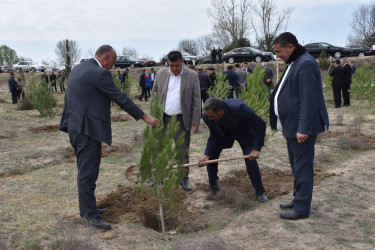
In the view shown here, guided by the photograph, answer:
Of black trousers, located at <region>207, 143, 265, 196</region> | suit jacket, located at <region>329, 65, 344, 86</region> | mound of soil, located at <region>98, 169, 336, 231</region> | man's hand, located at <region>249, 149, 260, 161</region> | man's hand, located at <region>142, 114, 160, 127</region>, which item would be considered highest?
suit jacket, located at <region>329, 65, 344, 86</region>

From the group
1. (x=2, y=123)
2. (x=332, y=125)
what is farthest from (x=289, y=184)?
(x=2, y=123)

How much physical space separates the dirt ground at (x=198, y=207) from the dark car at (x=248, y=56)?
2248 centimetres

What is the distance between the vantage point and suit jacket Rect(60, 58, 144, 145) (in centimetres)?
365

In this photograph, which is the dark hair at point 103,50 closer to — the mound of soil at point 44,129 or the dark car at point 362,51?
the mound of soil at point 44,129

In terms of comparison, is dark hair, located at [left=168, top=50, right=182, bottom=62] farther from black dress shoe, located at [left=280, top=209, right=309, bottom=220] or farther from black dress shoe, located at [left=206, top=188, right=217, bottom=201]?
black dress shoe, located at [left=280, top=209, right=309, bottom=220]

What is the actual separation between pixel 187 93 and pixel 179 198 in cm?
138

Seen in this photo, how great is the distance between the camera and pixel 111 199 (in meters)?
4.71

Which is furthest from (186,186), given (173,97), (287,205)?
(287,205)

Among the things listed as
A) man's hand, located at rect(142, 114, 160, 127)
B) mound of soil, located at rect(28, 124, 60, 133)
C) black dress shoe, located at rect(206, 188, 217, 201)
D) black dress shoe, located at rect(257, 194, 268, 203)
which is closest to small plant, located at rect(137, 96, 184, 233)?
man's hand, located at rect(142, 114, 160, 127)

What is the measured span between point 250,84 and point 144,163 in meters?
2.97

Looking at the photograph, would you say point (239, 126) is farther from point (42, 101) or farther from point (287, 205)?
point (42, 101)

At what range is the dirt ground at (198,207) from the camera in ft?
11.4

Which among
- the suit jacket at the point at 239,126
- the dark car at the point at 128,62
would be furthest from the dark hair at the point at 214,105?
the dark car at the point at 128,62

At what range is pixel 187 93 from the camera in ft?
16.2
